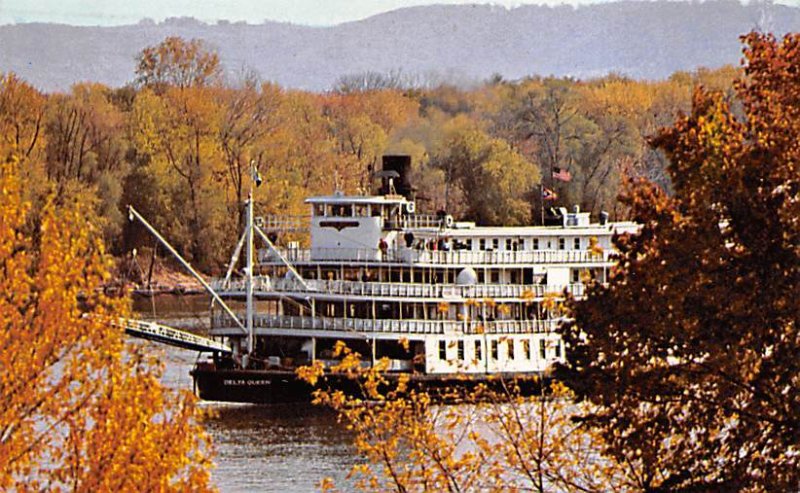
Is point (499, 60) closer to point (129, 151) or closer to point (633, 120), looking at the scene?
point (633, 120)

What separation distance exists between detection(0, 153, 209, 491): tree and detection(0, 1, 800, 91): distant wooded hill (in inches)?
2702

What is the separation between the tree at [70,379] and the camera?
51.8 feet

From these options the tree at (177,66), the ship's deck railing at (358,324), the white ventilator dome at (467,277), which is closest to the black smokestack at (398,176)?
the white ventilator dome at (467,277)

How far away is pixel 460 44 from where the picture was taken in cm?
8869

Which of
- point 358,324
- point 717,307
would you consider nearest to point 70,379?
point 717,307

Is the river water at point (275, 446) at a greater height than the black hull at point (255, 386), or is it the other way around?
the black hull at point (255, 386)

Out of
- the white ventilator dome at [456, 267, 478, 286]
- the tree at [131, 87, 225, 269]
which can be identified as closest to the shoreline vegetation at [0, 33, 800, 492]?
the white ventilator dome at [456, 267, 478, 286]

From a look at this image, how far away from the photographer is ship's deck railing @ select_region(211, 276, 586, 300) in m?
44.7

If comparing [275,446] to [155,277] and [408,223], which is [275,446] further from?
[155,277]

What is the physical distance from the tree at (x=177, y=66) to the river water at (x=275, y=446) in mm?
41030

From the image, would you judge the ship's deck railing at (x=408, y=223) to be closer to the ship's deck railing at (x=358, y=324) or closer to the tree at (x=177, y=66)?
the ship's deck railing at (x=358, y=324)

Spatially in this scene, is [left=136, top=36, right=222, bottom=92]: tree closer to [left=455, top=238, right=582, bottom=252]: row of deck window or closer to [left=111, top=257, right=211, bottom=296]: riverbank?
[left=111, top=257, right=211, bottom=296]: riverbank

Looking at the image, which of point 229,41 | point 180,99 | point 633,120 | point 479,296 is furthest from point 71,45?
point 479,296

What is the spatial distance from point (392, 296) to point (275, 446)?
8909mm
